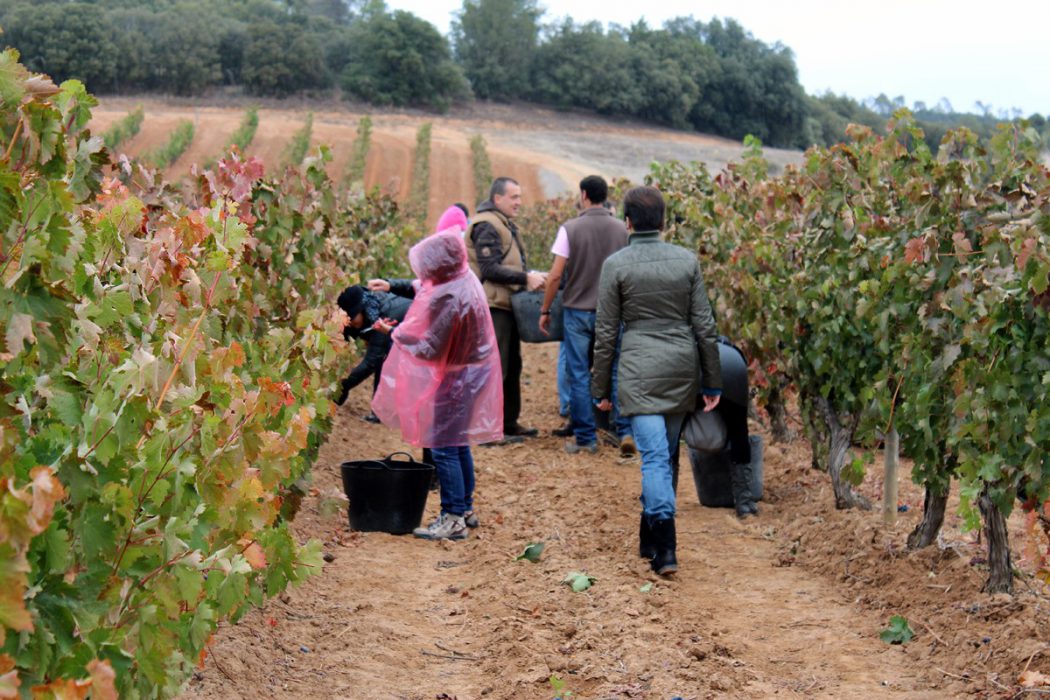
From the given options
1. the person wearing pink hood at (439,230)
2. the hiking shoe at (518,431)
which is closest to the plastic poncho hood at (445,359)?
the person wearing pink hood at (439,230)

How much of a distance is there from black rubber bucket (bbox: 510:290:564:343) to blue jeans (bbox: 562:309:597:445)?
114mm

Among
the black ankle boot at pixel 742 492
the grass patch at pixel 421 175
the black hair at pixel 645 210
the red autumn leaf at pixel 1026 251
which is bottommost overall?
the grass patch at pixel 421 175

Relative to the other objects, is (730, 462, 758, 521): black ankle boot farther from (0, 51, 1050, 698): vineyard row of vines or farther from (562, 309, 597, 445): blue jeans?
(562, 309, 597, 445): blue jeans

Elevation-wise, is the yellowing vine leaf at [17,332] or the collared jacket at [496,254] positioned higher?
the yellowing vine leaf at [17,332]

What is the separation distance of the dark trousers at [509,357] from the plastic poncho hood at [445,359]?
7.35ft

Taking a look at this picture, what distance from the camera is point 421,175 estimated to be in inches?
1913

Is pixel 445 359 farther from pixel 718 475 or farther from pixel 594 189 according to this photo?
pixel 594 189

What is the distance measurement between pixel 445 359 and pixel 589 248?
2491mm

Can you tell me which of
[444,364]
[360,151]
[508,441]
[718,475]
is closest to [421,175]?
[360,151]

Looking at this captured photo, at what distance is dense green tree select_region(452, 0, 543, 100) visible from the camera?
3337 inches

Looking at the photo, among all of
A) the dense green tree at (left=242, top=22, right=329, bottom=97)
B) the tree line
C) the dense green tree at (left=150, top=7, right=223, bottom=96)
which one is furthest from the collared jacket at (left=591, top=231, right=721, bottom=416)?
the dense green tree at (left=242, top=22, right=329, bottom=97)

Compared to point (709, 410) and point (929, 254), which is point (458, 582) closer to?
point (709, 410)

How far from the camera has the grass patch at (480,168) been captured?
4635 cm

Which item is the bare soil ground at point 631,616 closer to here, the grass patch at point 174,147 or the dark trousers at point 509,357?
the dark trousers at point 509,357
